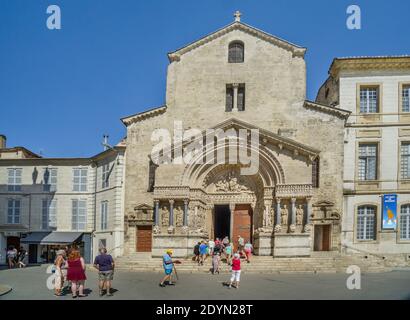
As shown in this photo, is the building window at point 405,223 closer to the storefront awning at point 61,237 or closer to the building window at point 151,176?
the building window at point 151,176

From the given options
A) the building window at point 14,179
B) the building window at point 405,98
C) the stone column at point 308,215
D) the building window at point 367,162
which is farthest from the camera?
the building window at point 14,179

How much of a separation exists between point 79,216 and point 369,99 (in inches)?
813

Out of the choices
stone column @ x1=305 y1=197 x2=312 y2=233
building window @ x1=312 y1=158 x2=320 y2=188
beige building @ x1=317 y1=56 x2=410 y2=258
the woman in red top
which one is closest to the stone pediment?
building window @ x1=312 y1=158 x2=320 y2=188

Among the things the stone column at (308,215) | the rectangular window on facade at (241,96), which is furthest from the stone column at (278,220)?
the rectangular window on facade at (241,96)

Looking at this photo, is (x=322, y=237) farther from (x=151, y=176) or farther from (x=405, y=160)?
(x=151, y=176)

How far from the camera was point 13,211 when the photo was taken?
105ft

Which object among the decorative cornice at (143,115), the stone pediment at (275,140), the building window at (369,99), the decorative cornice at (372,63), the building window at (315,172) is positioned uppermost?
the decorative cornice at (372,63)

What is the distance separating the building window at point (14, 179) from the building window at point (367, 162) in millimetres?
23785

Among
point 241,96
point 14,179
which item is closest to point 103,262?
point 241,96

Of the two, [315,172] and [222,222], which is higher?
[315,172]

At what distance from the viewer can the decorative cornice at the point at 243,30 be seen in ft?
86.8

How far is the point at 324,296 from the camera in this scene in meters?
12.9

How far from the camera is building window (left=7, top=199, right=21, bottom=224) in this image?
31.8m

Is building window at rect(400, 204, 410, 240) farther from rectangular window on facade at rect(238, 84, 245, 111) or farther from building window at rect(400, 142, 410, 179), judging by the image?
rectangular window on facade at rect(238, 84, 245, 111)
